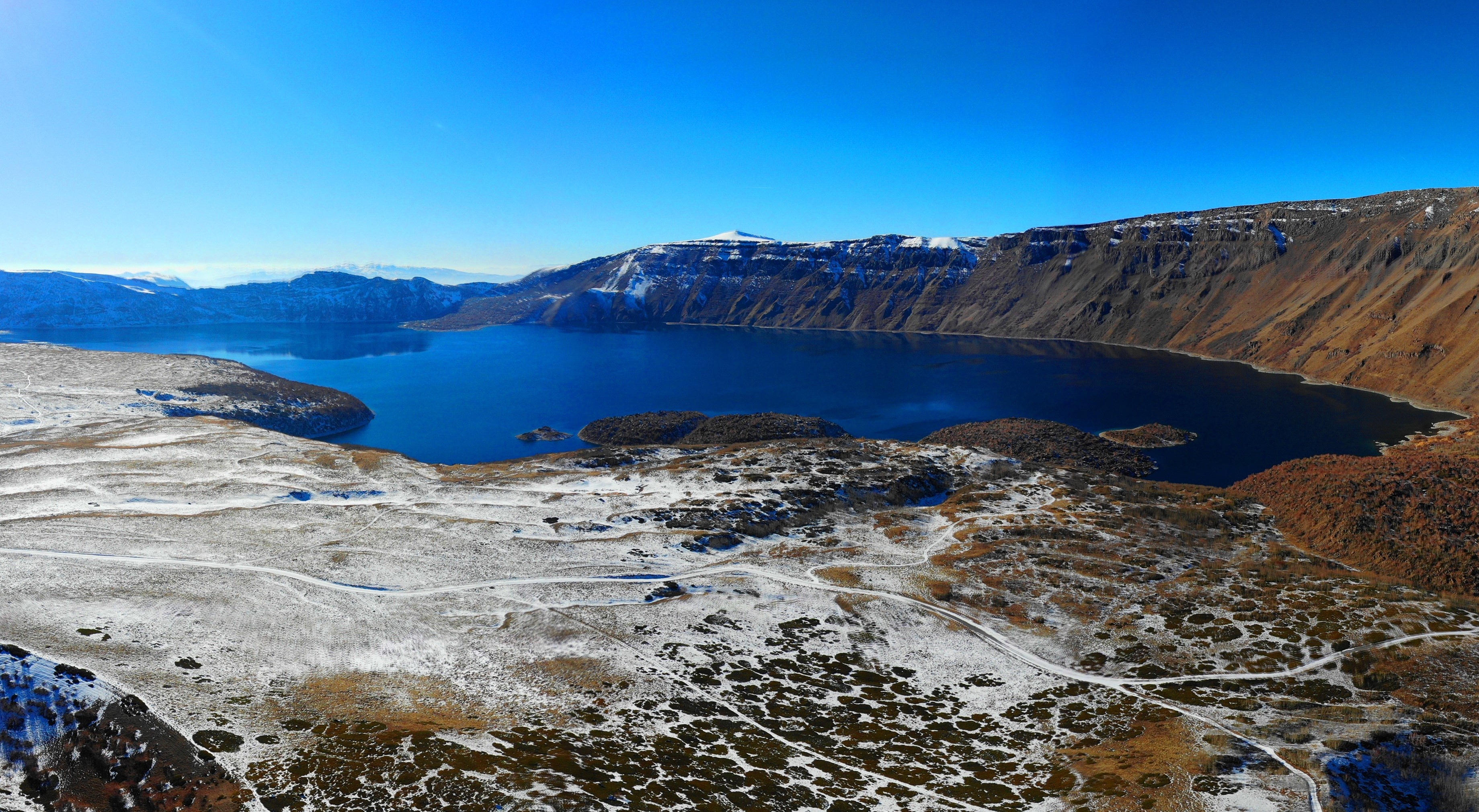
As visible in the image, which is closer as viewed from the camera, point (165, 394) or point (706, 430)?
point (706, 430)

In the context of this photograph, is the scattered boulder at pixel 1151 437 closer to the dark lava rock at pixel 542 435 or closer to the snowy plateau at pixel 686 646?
the snowy plateau at pixel 686 646

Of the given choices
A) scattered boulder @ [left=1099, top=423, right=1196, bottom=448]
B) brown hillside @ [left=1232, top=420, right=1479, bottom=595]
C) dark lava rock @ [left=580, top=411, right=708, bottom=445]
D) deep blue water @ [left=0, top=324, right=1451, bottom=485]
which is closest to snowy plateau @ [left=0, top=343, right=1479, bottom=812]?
brown hillside @ [left=1232, top=420, right=1479, bottom=595]

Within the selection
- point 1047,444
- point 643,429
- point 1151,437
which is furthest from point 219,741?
point 1151,437

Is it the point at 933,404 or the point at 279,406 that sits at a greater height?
the point at 933,404

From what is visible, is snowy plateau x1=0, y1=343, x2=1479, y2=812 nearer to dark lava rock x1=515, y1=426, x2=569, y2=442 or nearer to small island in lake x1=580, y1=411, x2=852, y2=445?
small island in lake x1=580, y1=411, x2=852, y2=445

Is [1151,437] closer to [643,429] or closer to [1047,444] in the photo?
[1047,444]

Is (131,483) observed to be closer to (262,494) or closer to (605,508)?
(262,494)
